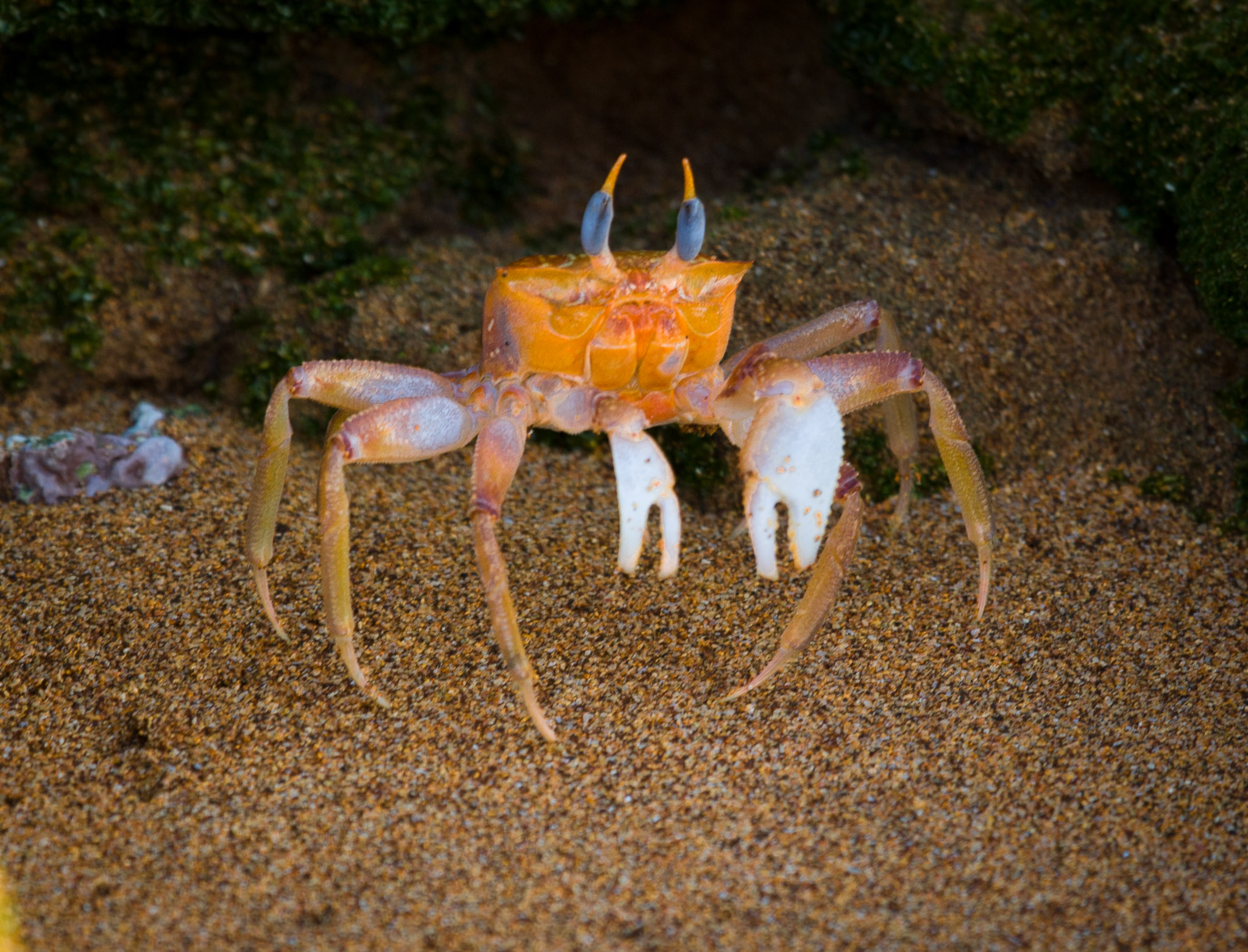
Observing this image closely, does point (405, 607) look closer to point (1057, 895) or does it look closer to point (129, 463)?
point (129, 463)

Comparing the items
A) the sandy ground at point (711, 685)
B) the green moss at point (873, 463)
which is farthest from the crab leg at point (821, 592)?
the green moss at point (873, 463)

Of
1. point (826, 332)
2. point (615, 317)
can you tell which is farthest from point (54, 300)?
point (826, 332)

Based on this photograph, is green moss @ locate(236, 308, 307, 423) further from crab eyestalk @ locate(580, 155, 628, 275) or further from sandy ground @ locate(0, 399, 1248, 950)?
crab eyestalk @ locate(580, 155, 628, 275)

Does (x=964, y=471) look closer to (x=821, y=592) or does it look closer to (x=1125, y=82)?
(x=821, y=592)

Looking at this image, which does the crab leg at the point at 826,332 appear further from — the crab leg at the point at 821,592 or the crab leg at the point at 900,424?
the crab leg at the point at 821,592

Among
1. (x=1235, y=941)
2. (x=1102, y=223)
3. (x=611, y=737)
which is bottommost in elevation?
(x=611, y=737)

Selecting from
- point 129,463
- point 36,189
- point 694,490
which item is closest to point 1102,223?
point 694,490
